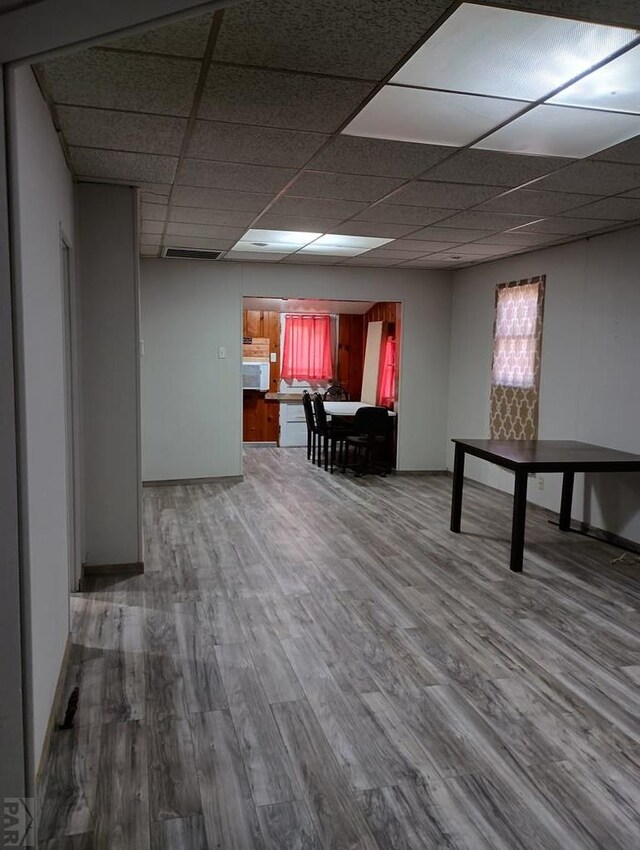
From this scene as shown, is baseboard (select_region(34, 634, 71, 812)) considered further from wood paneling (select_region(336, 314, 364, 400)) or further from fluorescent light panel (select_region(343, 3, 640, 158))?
wood paneling (select_region(336, 314, 364, 400))

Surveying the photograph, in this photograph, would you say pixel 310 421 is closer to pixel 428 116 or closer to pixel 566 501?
pixel 566 501

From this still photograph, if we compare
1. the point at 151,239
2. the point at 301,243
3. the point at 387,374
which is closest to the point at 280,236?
the point at 301,243

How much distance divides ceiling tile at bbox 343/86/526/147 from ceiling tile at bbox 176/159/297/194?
0.70 meters

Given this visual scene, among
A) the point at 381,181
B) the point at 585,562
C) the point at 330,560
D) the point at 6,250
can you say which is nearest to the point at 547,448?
the point at 585,562

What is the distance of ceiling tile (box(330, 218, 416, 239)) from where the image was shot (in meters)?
4.65

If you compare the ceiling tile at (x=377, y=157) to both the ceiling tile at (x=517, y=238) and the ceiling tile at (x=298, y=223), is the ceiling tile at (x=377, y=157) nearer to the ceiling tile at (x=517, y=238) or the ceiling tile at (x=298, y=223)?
the ceiling tile at (x=298, y=223)

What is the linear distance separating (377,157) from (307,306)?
21.0ft

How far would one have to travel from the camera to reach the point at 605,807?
1986 mm

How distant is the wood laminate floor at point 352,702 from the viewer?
6.24 feet

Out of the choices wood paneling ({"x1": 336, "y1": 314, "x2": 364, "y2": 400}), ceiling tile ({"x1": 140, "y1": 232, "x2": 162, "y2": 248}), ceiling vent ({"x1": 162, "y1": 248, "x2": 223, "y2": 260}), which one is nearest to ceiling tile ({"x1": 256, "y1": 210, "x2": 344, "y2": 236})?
ceiling tile ({"x1": 140, "y1": 232, "x2": 162, "y2": 248})

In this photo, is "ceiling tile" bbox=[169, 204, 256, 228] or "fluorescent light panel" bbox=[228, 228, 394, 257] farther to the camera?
"fluorescent light panel" bbox=[228, 228, 394, 257]

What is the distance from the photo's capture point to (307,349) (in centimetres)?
959

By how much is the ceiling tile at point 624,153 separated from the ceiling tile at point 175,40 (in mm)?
1924

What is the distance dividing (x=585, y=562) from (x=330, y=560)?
1.75 metres
